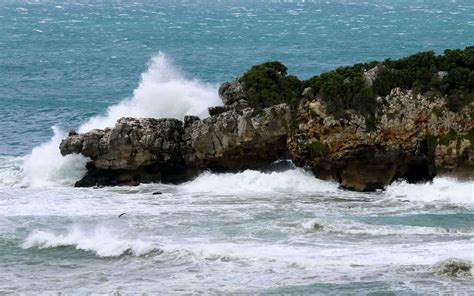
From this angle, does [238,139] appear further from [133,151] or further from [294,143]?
[133,151]

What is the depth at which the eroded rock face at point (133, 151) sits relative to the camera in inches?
1528

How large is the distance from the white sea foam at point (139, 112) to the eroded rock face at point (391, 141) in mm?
6227

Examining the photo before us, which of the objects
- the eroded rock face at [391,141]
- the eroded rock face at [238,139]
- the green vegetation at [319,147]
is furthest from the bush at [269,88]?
the green vegetation at [319,147]

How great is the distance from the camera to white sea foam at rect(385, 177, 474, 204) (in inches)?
1373

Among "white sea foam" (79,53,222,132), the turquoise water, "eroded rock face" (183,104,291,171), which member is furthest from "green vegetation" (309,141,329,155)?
the turquoise water

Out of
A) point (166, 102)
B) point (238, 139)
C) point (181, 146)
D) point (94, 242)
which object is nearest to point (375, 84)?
point (238, 139)

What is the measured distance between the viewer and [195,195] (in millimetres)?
37219

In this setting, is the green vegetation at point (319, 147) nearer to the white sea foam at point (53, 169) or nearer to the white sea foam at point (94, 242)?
the white sea foam at point (94, 242)

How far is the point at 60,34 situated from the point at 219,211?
270 feet

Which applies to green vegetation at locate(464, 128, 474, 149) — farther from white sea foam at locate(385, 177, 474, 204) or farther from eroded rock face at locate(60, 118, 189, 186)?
eroded rock face at locate(60, 118, 189, 186)

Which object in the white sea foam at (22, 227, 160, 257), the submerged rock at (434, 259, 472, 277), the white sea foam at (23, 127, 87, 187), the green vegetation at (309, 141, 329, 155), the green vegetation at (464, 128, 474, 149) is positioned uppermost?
the green vegetation at (464, 128, 474, 149)

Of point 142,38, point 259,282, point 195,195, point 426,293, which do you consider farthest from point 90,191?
point 142,38

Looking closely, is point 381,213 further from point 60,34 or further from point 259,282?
point 60,34

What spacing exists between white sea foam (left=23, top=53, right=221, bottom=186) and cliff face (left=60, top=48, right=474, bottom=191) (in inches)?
39.9
